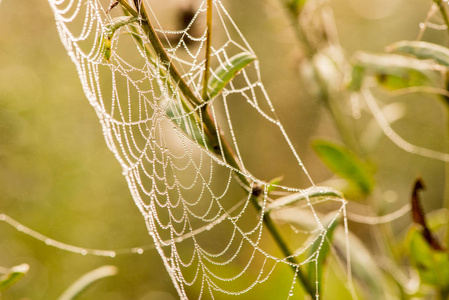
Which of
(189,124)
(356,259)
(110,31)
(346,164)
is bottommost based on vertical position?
(356,259)

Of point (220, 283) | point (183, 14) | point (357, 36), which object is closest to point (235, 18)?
point (357, 36)

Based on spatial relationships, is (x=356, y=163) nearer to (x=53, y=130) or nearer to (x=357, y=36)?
(x=53, y=130)

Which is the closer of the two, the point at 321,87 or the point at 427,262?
the point at 427,262

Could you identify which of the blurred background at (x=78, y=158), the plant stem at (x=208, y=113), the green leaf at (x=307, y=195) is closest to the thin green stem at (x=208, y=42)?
the plant stem at (x=208, y=113)

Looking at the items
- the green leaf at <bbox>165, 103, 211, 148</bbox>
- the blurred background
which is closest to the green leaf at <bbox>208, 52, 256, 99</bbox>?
the green leaf at <bbox>165, 103, 211, 148</bbox>

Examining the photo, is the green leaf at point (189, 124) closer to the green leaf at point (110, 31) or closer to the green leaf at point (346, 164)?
the green leaf at point (110, 31)

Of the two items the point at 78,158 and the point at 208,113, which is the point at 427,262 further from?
the point at 78,158

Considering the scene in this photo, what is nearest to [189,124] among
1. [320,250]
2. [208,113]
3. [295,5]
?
[208,113]
